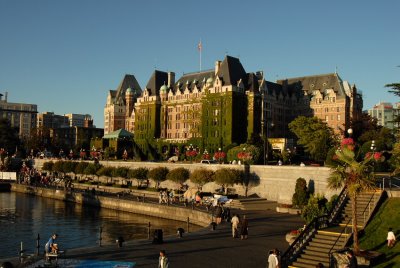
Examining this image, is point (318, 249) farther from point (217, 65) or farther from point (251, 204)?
point (217, 65)

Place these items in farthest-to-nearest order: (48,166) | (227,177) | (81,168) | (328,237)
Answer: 1. (48,166)
2. (81,168)
3. (227,177)
4. (328,237)

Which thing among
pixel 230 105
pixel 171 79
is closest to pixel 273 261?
pixel 230 105

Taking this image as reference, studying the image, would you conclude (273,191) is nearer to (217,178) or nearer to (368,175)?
(217,178)

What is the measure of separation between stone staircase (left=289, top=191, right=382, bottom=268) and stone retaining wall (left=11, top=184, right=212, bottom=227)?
17.4m

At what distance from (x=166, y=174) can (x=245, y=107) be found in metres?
43.9

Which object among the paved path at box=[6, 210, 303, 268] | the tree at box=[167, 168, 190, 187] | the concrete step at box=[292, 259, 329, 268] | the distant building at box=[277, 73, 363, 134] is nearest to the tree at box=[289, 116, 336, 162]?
the tree at box=[167, 168, 190, 187]

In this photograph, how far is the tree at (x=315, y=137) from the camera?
8738 cm

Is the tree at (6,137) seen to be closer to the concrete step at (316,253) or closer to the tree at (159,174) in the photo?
the tree at (159,174)

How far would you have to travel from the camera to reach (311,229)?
108ft

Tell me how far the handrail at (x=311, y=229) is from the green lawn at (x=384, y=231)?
308cm

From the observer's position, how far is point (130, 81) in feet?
619

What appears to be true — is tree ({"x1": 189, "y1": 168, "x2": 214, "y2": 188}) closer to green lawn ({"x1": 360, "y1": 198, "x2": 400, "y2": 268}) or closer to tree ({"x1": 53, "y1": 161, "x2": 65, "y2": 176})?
green lawn ({"x1": 360, "y1": 198, "x2": 400, "y2": 268})

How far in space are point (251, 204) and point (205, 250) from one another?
2831 cm

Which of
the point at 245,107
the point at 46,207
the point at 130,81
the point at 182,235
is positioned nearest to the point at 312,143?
the point at 245,107
